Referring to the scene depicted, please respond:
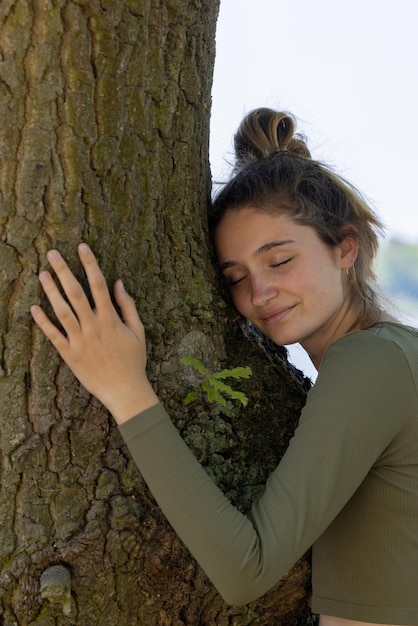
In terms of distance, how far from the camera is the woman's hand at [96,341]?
192 cm

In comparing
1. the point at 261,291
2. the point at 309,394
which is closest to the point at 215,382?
the point at 309,394

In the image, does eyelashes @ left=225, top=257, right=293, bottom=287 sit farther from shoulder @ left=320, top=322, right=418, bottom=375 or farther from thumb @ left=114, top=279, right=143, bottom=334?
thumb @ left=114, top=279, right=143, bottom=334

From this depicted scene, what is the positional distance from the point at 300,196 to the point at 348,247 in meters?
0.25

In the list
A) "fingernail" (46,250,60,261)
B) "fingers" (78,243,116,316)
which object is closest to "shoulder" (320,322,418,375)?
"fingers" (78,243,116,316)

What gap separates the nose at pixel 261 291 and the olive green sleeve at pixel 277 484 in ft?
1.41

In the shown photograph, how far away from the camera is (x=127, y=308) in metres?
2.03

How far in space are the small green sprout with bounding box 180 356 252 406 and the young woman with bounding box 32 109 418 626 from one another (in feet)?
0.59

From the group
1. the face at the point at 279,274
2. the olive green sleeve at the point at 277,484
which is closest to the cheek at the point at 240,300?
the face at the point at 279,274

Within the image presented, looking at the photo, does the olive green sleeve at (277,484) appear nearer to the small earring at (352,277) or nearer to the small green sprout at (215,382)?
the small green sprout at (215,382)

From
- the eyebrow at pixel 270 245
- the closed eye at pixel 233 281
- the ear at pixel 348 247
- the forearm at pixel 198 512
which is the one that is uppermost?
the eyebrow at pixel 270 245

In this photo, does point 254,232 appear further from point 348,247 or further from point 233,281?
point 348,247

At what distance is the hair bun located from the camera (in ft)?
9.23

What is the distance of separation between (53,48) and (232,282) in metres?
0.96

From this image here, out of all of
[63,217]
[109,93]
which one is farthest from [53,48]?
[63,217]
